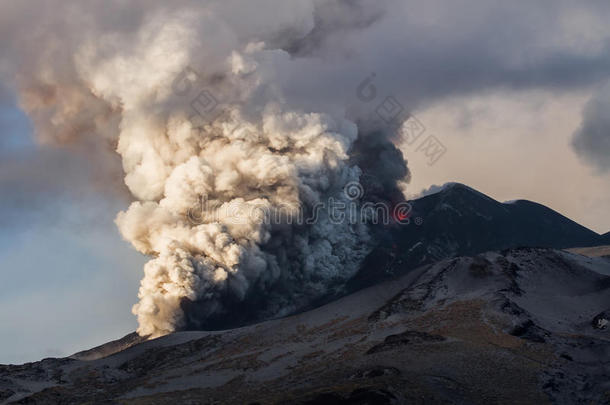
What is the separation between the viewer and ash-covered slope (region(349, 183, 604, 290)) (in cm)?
13712

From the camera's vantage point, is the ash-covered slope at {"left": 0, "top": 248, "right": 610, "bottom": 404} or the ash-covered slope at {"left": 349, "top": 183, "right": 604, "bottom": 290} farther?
the ash-covered slope at {"left": 349, "top": 183, "right": 604, "bottom": 290}

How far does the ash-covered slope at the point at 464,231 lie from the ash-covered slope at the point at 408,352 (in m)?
44.8

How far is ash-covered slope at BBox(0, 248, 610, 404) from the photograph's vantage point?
5022 centimetres

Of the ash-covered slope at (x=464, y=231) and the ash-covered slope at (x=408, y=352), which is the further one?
the ash-covered slope at (x=464, y=231)

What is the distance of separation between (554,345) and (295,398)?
25.9 meters

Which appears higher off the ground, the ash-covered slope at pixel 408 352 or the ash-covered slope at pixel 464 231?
the ash-covered slope at pixel 464 231

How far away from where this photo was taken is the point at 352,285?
122m

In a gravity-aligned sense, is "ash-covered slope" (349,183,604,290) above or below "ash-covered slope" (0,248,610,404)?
above

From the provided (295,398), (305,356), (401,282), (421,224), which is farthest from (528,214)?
(295,398)

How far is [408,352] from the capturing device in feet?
193

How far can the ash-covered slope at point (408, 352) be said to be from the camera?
50219mm

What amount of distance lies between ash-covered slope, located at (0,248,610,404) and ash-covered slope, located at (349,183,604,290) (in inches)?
1765

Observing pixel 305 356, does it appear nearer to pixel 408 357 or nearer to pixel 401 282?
pixel 408 357

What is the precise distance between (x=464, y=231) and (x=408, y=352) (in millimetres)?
99722
